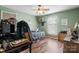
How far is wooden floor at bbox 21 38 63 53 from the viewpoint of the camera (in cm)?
156

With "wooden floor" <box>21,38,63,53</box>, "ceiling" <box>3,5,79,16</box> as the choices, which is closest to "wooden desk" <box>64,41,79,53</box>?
"wooden floor" <box>21,38,63,53</box>

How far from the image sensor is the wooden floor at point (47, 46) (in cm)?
156

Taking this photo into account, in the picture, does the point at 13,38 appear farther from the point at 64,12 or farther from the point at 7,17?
the point at 64,12

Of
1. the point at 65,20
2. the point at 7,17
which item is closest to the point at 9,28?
the point at 7,17

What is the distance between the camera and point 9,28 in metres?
1.50

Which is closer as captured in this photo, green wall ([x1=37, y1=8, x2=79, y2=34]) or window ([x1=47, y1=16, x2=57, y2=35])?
green wall ([x1=37, y1=8, x2=79, y2=34])

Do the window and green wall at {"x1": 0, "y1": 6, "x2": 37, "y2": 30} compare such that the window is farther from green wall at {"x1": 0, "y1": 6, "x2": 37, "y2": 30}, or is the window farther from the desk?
the desk

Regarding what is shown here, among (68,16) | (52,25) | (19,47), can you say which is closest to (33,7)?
(52,25)

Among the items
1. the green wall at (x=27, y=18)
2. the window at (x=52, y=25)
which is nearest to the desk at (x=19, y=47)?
the green wall at (x=27, y=18)

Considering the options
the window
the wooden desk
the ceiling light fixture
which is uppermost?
the ceiling light fixture

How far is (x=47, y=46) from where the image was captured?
160 centimetres

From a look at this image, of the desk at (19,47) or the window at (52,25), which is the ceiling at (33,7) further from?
the desk at (19,47)

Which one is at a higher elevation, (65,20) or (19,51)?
(65,20)
